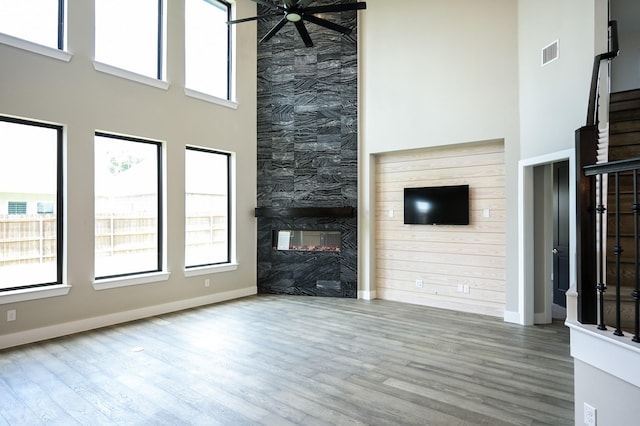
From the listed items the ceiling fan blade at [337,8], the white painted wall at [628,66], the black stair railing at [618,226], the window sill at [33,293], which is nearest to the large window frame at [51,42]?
the window sill at [33,293]

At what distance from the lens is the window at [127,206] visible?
5.03 meters

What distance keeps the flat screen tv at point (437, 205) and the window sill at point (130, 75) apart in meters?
4.03

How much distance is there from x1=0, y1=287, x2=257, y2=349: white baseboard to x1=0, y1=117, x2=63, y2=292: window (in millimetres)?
537

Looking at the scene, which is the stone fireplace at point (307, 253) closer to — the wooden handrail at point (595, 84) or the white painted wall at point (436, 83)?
the white painted wall at point (436, 83)

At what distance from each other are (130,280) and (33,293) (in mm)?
1100

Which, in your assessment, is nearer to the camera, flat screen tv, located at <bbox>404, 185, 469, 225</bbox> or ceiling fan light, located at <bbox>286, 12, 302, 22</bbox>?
ceiling fan light, located at <bbox>286, 12, 302, 22</bbox>

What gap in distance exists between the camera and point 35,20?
443 centimetres

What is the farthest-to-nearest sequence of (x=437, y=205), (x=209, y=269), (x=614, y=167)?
(x=209, y=269) → (x=437, y=205) → (x=614, y=167)

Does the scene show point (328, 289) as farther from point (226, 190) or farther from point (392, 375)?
point (392, 375)

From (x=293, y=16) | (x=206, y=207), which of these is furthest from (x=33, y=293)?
(x=293, y=16)

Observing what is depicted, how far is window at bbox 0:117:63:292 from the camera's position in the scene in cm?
426

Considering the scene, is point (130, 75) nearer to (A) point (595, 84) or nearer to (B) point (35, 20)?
(B) point (35, 20)

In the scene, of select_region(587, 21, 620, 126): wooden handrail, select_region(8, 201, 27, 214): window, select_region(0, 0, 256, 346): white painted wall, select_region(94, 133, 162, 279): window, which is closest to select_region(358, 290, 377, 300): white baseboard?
select_region(0, 0, 256, 346): white painted wall

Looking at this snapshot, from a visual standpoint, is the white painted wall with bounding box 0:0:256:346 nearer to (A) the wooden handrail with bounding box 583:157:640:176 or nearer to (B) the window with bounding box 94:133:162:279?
(B) the window with bounding box 94:133:162:279
